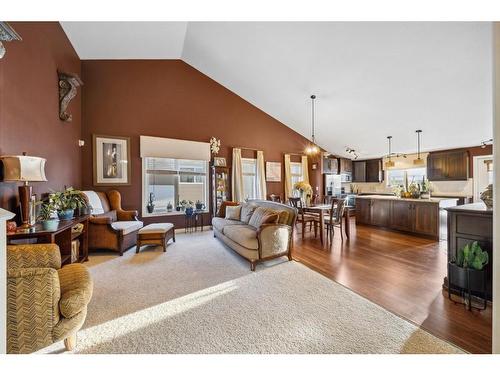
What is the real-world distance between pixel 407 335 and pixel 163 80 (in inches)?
244

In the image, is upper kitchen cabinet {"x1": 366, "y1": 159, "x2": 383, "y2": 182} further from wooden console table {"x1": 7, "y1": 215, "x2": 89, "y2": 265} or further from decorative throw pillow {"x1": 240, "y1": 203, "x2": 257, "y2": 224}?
wooden console table {"x1": 7, "y1": 215, "x2": 89, "y2": 265}

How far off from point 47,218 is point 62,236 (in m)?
0.28

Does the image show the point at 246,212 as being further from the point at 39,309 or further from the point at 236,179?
the point at 39,309

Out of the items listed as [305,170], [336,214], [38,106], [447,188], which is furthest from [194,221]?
[447,188]

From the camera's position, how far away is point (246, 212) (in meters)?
4.11

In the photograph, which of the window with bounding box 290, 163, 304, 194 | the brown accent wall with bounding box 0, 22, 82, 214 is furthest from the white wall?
the window with bounding box 290, 163, 304, 194

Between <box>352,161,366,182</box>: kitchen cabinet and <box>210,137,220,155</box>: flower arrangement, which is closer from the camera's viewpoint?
<box>210,137,220,155</box>: flower arrangement

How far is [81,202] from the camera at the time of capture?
324 centimetres

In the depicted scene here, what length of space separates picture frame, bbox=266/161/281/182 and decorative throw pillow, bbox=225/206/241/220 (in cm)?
255

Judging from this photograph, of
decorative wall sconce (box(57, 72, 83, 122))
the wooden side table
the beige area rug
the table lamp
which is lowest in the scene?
the beige area rug

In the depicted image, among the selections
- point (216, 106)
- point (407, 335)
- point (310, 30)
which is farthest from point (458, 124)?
point (216, 106)

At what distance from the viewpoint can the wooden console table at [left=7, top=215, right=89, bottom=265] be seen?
222 centimetres
